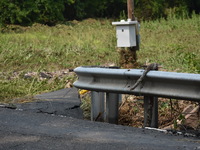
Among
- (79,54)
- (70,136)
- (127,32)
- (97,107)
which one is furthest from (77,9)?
(70,136)

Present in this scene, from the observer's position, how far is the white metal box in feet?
42.1

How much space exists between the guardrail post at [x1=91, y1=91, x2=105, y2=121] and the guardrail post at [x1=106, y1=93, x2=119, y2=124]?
0.79 feet

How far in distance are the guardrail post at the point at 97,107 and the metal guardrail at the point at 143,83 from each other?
0.04 feet

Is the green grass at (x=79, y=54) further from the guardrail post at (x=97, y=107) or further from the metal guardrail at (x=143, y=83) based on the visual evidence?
the metal guardrail at (x=143, y=83)

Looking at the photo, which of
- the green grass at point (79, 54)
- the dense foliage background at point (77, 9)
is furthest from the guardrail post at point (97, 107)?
the dense foliage background at point (77, 9)

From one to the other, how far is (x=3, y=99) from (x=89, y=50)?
8618mm

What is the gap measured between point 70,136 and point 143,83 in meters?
1.22

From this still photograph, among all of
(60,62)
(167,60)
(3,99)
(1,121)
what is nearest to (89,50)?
(60,62)

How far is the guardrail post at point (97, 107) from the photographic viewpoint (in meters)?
7.09

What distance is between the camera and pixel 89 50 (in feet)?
57.2

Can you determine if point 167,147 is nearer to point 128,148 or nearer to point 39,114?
point 128,148

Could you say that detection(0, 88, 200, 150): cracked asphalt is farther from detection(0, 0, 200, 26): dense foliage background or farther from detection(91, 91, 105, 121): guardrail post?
detection(0, 0, 200, 26): dense foliage background

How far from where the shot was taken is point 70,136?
212 inches

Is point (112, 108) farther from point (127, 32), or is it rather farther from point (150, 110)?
point (127, 32)
